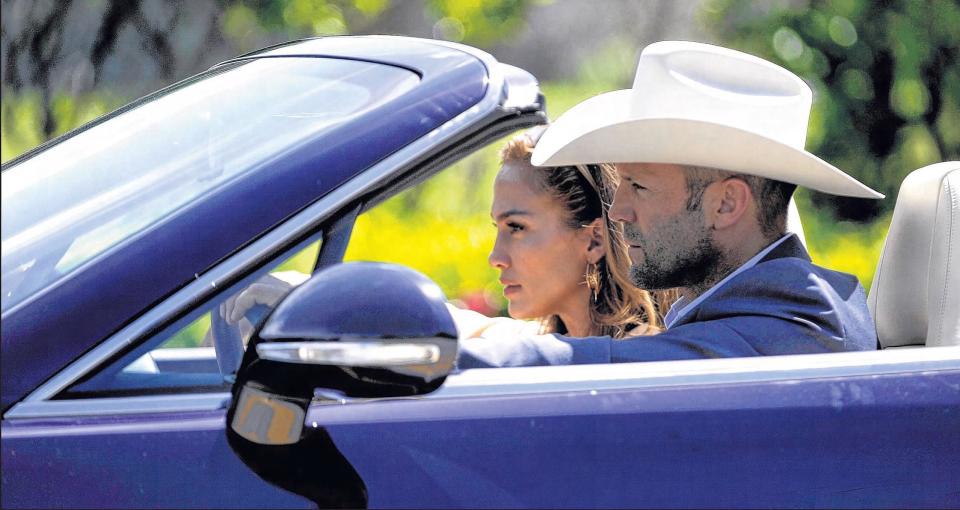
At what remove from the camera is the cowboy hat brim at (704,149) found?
2.72 m

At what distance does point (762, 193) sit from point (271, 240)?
1.25m

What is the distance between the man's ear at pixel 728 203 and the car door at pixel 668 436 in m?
0.65

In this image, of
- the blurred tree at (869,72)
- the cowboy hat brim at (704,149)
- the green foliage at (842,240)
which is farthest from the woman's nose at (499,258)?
the blurred tree at (869,72)

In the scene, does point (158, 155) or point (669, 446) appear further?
point (158, 155)

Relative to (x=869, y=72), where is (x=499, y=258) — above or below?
above

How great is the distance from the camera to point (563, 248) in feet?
12.0

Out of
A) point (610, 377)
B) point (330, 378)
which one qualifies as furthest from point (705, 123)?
point (330, 378)

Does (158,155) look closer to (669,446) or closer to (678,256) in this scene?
(669,446)

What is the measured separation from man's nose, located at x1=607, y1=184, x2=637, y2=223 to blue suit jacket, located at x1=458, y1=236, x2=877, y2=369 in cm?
27

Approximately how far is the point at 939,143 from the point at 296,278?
354 inches

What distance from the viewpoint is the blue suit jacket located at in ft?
7.29

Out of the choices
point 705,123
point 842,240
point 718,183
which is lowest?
point 842,240

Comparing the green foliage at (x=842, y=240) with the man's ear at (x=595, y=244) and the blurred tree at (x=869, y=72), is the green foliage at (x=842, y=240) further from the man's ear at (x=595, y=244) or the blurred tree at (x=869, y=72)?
the man's ear at (x=595, y=244)

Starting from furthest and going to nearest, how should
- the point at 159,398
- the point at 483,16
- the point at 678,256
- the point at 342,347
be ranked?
the point at 483,16
the point at 678,256
the point at 159,398
the point at 342,347
